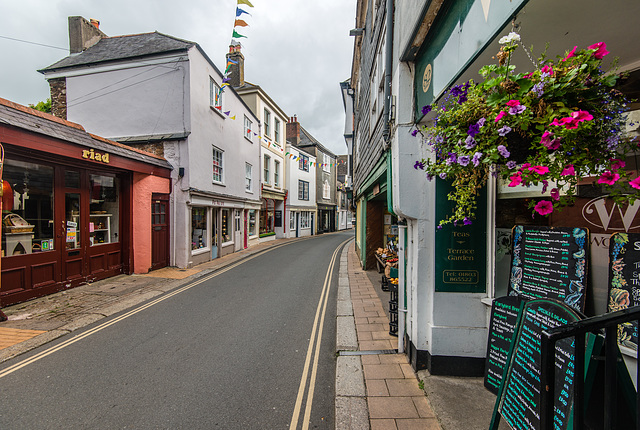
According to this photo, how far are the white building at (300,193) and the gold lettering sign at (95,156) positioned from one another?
1547cm

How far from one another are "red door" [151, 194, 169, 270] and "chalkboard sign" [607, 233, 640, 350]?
10.9 m

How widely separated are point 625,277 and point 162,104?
12697 mm

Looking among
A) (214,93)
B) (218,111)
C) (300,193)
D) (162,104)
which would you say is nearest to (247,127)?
(218,111)

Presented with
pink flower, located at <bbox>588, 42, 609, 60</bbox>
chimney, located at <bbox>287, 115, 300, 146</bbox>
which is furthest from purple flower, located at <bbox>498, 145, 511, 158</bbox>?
chimney, located at <bbox>287, 115, 300, 146</bbox>

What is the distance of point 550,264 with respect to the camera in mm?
2582

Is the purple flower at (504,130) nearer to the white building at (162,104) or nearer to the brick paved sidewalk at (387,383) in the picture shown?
the brick paved sidewalk at (387,383)

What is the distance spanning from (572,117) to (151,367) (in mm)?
4977

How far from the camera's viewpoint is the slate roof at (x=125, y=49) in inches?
416

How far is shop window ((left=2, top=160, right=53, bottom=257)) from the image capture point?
5.96 metres

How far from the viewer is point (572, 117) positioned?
1.50m

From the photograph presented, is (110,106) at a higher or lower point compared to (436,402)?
higher

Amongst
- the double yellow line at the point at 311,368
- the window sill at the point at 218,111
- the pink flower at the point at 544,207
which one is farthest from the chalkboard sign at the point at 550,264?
the window sill at the point at 218,111

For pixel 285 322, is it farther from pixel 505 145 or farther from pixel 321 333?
pixel 505 145

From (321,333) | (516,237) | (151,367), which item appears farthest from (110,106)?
(516,237)
